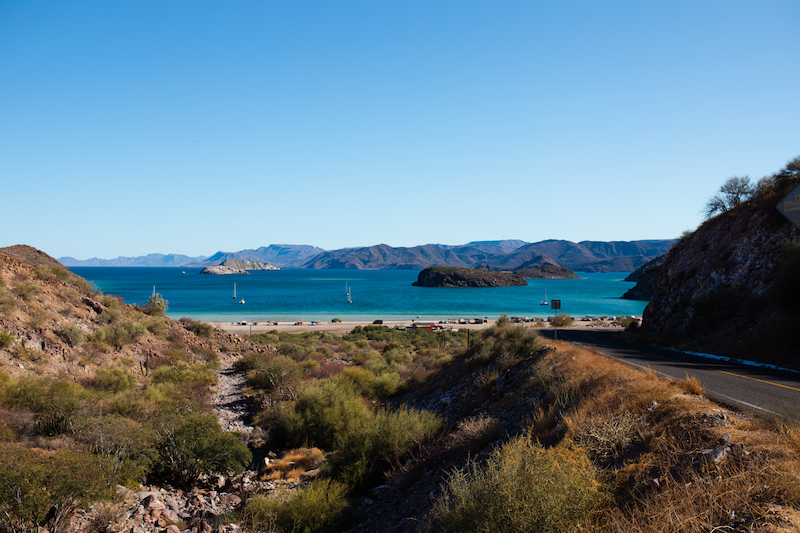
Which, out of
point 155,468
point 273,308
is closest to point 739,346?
point 155,468

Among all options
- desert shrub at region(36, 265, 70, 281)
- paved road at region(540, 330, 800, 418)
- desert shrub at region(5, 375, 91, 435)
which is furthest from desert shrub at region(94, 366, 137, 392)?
paved road at region(540, 330, 800, 418)

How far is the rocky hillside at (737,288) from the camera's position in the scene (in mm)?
17688

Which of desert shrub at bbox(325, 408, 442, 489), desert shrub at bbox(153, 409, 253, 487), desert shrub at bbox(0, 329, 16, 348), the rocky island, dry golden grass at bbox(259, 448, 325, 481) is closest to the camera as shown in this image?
desert shrub at bbox(325, 408, 442, 489)

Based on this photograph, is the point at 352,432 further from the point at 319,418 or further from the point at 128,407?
the point at 128,407

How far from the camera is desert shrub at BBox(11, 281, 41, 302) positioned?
20.2 m

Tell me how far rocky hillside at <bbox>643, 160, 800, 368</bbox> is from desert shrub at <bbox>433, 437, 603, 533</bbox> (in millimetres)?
15498

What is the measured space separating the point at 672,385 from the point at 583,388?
1.79 meters

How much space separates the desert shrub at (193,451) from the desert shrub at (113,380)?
7.22 meters

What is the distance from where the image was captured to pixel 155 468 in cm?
1020

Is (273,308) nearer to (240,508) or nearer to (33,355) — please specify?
(33,355)

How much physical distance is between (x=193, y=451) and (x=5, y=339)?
39.6ft

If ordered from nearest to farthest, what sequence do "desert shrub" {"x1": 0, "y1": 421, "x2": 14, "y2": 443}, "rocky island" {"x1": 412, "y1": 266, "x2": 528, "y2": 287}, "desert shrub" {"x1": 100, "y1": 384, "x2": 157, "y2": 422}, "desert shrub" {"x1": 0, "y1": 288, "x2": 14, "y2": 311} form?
"desert shrub" {"x1": 0, "y1": 421, "x2": 14, "y2": 443}
"desert shrub" {"x1": 100, "y1": 384, "x2": 157, "y2": 422}
"desert shrub" {"x1": 0, "y1": 288, "x2": 14, "y2": 311}
"rocky island" {"x1": 412, "y1": 266, "x2": 528, "y2": 287}

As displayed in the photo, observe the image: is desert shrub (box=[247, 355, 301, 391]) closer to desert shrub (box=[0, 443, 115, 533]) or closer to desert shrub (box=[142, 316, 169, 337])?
desert shrub (box=[142, 316, 169, 337])

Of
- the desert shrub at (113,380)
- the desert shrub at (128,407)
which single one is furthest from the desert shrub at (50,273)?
the desert shrub at (128,407)
